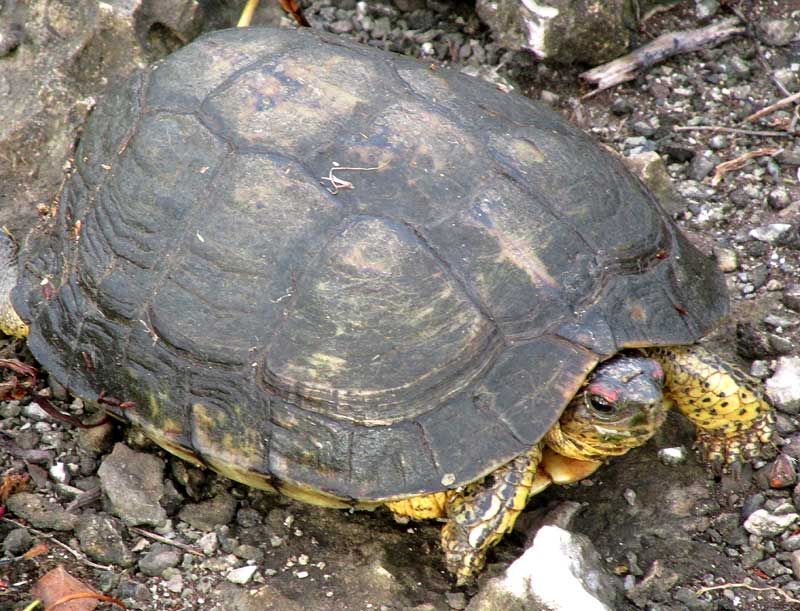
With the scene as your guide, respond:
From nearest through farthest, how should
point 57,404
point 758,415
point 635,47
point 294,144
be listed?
point 294,144, point 758,415, point 57,404, point 635,47

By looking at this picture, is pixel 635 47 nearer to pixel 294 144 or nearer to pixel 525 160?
pixel 525 160

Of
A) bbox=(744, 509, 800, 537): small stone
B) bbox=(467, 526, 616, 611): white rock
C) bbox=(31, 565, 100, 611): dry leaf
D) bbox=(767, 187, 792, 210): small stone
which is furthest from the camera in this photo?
bbox=(767, 187, 792, 210): small stone

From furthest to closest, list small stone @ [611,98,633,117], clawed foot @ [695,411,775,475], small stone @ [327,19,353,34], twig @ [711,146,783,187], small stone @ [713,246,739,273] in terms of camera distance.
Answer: small stone @ [327,19,353,34], small stone @ [611,98,633,117], twig @ [711,146,783,187], small stone @ [713,246,739,273], clawed foot @ [695,411,775,475]

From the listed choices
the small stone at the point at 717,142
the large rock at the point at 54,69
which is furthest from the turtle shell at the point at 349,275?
the small stone at the point at 717,142

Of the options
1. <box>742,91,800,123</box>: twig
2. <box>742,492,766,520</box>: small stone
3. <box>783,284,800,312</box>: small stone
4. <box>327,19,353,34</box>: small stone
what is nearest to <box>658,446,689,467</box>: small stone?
<box>742,492,766,520</box>: small stone

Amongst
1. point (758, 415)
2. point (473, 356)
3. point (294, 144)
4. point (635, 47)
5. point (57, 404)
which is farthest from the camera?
point (635, 47)

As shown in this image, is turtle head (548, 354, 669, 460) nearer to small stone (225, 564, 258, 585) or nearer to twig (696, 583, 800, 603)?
twig (696, 583, 800, 603)

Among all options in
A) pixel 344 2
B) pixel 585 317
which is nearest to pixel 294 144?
pixel 585 317

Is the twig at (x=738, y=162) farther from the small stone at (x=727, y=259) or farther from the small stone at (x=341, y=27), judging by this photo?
the small stone at (x=341, y=27)
